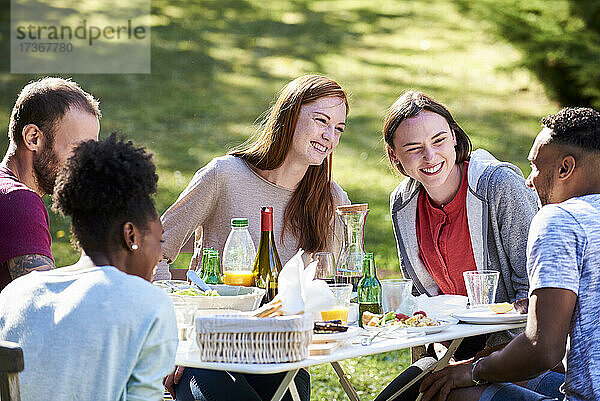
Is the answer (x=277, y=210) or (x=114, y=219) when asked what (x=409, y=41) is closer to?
(x=277, y=210)

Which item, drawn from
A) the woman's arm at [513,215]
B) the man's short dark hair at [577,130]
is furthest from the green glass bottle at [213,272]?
the man's short dark hair at [577,130]

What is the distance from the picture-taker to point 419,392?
3068mm

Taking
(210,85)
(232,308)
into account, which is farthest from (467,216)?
(210,85)

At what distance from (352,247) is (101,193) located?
1213 millimetres

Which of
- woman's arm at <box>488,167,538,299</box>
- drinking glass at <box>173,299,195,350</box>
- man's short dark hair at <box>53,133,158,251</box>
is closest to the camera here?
man's short dark hair at <box>53,133,158,251</box>

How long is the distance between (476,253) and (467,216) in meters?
0.16

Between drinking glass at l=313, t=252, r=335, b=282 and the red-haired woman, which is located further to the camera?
the red-haired woman

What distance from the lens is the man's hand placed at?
112 inches

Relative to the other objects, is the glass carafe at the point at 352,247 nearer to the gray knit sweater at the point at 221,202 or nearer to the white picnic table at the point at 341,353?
the white picnic table at the point at 341,353

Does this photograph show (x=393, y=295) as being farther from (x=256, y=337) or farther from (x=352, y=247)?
(x=256, y=337)

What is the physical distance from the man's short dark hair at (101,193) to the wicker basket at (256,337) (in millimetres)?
337

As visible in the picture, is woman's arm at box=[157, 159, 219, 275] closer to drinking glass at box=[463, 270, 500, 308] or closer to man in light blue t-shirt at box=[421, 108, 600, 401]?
drinking glass at box=[463, 270, 500, 308]

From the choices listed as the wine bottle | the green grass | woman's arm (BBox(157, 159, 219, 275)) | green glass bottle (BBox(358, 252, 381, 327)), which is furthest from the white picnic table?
the green grass

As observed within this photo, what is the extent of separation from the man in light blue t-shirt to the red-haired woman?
1228 mm
